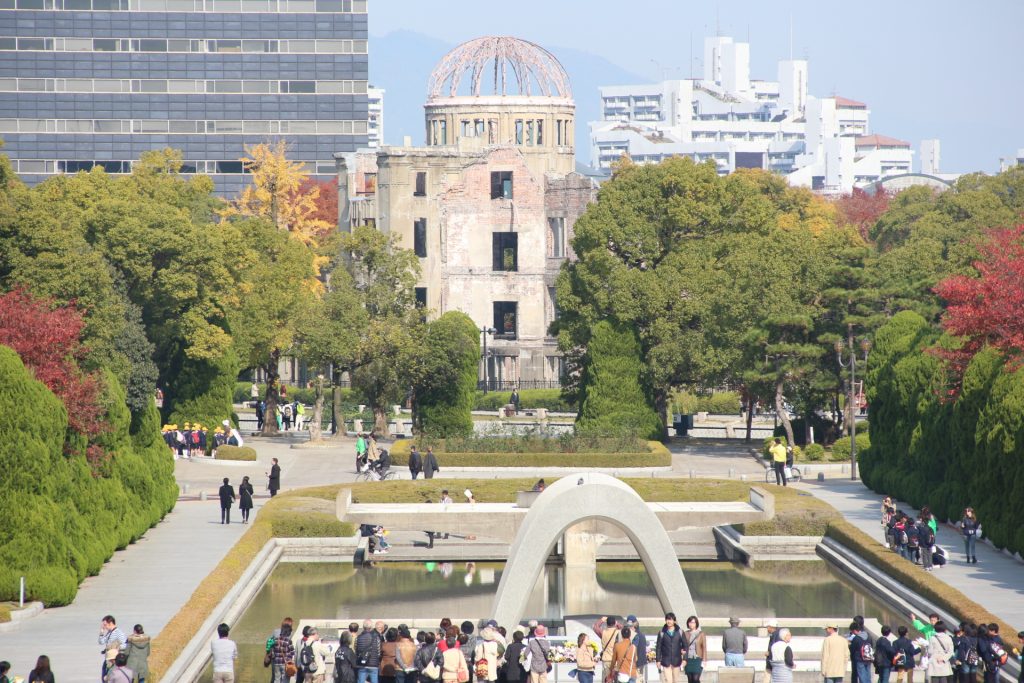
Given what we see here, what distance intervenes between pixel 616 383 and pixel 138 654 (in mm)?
40569

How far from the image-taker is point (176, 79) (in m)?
133

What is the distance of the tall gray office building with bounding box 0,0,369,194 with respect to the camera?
130 metres

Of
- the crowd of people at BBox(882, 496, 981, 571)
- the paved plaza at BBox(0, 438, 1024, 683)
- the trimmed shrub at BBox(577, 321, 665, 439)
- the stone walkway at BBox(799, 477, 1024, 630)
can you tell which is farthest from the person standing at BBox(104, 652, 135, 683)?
the trimmed shrub at BBox(577, 321, 665, 439)

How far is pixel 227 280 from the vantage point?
2418 inches

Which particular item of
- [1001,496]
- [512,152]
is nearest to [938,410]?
[1001,496]

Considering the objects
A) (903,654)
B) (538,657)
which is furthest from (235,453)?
(903,654)

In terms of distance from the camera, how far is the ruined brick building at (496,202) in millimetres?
88812

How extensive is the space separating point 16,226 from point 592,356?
25.8 meters

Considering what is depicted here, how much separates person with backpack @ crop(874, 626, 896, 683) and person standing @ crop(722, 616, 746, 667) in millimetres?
2318

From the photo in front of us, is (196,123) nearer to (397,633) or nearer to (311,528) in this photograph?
(311,528)

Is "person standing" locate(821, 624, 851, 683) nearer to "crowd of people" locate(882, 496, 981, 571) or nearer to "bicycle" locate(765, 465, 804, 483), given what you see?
"crowd of people" locate(882, 496, 981, 571)

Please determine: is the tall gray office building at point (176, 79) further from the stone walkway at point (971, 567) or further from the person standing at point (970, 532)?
the person standing at point (970, 532)

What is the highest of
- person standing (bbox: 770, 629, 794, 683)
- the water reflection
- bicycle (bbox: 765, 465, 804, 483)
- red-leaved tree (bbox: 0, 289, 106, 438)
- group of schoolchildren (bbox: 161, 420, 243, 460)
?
red-leaved tree (bbox: 0, 289, 106, 438)

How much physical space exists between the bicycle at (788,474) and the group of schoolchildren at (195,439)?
1807 cm
